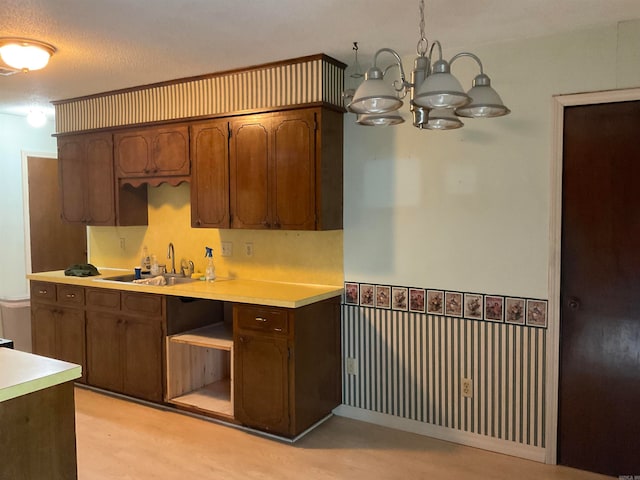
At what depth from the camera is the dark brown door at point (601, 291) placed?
2791 mm

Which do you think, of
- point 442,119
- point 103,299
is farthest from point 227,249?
point 442,119

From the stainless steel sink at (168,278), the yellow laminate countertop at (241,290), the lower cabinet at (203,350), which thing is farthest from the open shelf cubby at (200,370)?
the stainless steel sink at (168,278)

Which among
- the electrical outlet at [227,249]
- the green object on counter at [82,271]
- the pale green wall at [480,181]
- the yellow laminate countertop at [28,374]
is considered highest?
the pale green wall at [480,181]

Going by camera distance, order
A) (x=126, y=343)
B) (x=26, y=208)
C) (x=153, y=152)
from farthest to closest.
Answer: (x=26, y=208) → (x=153, y=152) → (x=126, y=343)

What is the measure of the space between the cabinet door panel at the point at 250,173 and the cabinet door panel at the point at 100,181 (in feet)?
4.31

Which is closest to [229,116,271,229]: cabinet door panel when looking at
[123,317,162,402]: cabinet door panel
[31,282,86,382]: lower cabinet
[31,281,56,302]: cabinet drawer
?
[123,317,162,402]: cabinet door panel

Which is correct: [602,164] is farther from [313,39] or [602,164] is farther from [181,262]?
[181,262]

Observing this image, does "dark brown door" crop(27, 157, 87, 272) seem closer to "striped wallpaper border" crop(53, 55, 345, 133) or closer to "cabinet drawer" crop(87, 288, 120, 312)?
"striped wallpaper border" crop(53, 55, 345, 133)

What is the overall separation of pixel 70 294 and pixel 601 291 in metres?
3.81

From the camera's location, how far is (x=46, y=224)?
5668 mm

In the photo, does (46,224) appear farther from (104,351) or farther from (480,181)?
(480,181)

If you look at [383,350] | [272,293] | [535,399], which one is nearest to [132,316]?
[272,293]

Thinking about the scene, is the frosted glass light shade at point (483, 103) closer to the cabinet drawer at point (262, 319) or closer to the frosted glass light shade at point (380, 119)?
the frosted glass light shade at point (380, 119)

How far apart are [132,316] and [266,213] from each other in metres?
1.29
